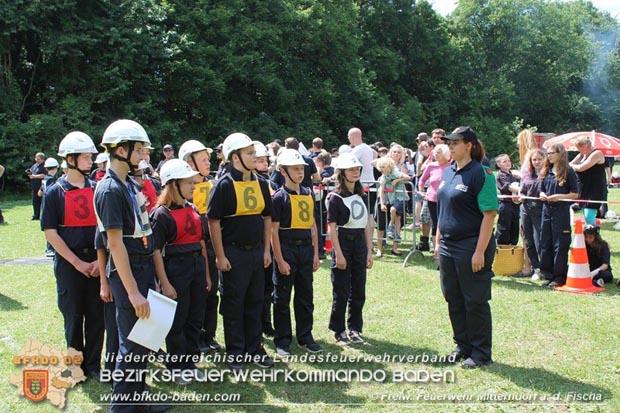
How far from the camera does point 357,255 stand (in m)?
6.45

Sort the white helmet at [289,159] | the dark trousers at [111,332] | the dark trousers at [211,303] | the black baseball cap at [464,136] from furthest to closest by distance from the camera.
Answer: the dark trousers at [211,303] < the white helmet at [289,159] < the black baseball cap at [464,136] < the dark trousers at [111,332]

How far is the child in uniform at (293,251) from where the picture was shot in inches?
238

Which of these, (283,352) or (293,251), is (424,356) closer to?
(283,352)

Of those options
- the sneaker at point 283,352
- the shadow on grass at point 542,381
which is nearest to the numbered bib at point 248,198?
the sneaker at point 283,352

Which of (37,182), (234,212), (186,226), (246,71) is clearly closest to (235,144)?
(234,212)

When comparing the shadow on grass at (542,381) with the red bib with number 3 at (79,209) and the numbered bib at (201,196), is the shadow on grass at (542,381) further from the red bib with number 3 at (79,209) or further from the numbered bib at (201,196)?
the red bib with number 3 at (79,209)

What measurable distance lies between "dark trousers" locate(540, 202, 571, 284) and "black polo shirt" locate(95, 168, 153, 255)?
6307mm

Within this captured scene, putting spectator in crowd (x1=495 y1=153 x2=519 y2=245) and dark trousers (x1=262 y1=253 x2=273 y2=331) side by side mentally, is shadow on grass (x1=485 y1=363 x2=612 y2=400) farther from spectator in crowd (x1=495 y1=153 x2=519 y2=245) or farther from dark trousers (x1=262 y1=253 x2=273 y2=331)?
spectator in crowd (x1=495 y1=153 x2=519 y2=245)

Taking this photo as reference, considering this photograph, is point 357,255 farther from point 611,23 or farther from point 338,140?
point 611,23

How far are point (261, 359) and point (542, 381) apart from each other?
2552 millimetres

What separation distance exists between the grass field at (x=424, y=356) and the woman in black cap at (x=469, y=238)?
410 millimetres

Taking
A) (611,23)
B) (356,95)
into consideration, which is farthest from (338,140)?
(611,23)

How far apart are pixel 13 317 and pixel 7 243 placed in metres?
→ 6.85

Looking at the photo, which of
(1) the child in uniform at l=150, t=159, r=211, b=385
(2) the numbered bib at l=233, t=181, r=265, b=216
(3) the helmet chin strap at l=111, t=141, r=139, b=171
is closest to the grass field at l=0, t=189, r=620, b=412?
(1) the child in uniform at l=150, t=159, r=211, b=385
